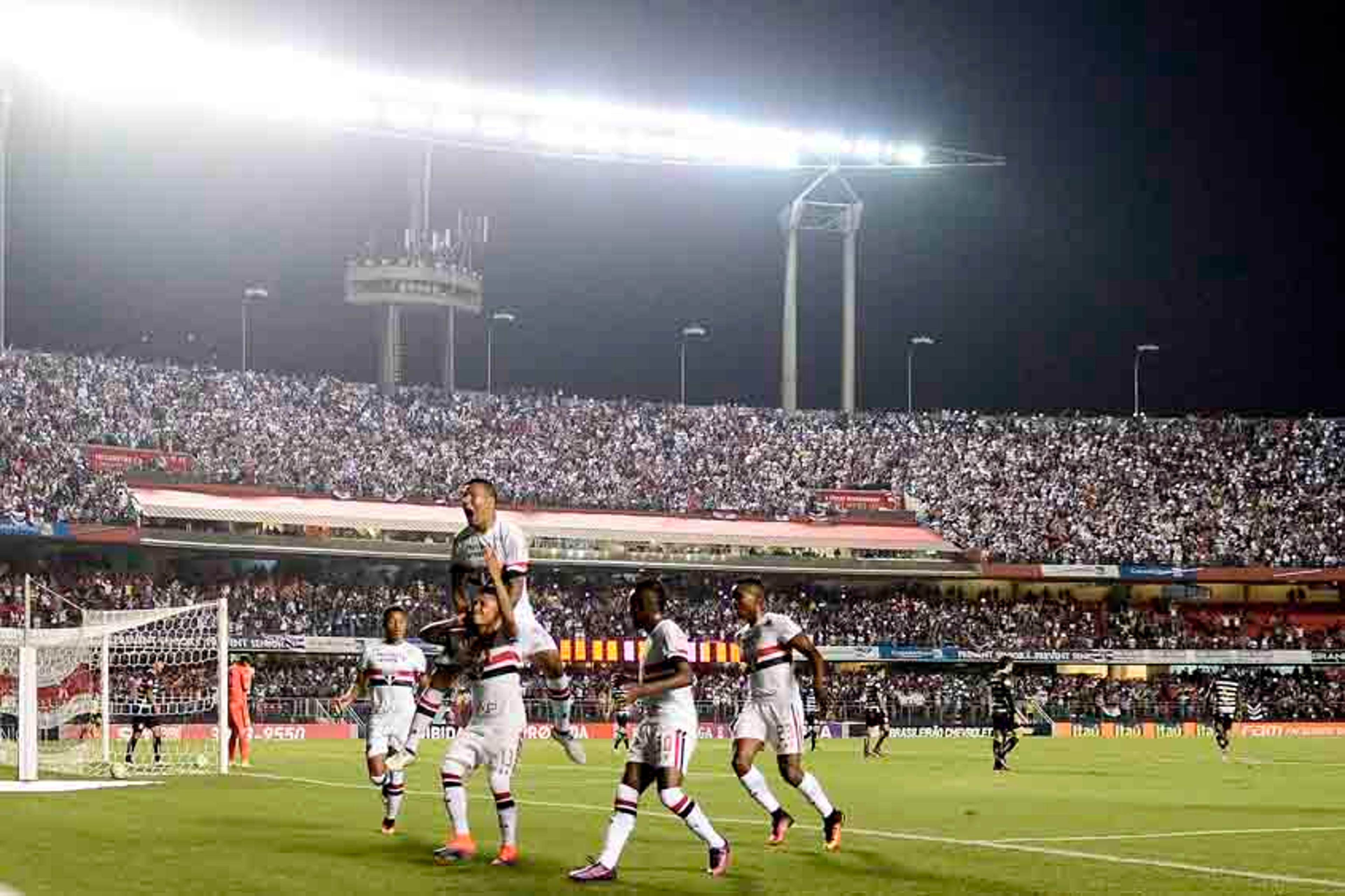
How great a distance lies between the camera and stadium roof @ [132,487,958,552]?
64.9 m

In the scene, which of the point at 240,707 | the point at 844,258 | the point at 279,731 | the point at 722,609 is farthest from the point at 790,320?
the point at 240,707

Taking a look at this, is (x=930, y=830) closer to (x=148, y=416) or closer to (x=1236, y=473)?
(x=148, y=416)

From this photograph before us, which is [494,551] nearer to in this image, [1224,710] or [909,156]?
[1224,710]

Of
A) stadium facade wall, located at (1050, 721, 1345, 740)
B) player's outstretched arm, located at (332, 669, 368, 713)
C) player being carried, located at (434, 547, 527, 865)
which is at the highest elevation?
player being carried, located at (434, 547, 527, 865)

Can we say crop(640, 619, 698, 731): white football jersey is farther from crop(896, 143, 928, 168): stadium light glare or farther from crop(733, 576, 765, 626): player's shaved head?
crop(896, 143, 928, 168): stadium light glare

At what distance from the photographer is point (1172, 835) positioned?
19.9m

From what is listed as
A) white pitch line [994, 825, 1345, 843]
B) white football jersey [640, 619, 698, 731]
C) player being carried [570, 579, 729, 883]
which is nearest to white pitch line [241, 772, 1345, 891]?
white pitch line [994, 825, 1345, 843]

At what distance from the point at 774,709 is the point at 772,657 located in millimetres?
493

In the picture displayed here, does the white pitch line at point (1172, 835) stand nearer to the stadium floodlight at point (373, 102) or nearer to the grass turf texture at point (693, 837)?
the grass turf texture at point (693, 837)

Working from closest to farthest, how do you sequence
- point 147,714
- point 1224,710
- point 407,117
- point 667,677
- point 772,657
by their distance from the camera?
point 667,677 < point 772,657 < point 147,714 < point 1224,710 < point 407,117

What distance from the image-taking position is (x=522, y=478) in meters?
75.8

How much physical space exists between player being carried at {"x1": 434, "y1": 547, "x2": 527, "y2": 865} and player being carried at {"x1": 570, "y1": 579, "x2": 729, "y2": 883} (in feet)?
2.96

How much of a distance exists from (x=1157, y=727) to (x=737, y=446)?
883 inches

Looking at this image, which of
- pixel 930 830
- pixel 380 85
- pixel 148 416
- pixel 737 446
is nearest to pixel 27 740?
pixel 930 830
